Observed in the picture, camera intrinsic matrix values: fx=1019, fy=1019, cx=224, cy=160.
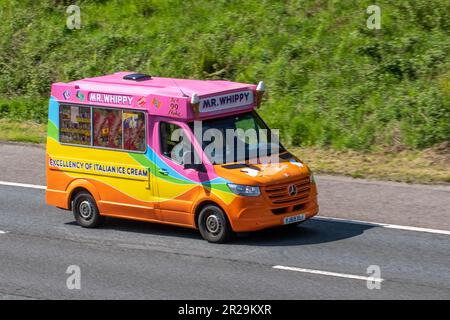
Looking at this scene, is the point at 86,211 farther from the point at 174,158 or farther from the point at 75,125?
the point at 174,158

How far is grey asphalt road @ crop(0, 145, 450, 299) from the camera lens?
13.0 meters

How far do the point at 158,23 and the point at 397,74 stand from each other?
739 cm

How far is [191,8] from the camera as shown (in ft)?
87.6

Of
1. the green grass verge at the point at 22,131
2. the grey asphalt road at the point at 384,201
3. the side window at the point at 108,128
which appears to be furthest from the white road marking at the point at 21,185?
the side window at the point at 108,128

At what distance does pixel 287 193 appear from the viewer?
14977 millimetres

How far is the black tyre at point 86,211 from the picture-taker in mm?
16422

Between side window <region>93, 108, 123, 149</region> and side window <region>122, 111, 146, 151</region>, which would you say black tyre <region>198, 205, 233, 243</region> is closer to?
side window <region>122, 111, 146, 151</region>

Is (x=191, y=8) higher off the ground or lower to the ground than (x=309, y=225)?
higher

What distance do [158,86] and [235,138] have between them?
1.44 metres

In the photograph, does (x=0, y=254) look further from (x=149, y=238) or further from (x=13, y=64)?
(x=13, y=64)

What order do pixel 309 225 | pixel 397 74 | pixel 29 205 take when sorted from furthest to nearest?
pixel 397 74
pixel 29 205
pixel 309 225

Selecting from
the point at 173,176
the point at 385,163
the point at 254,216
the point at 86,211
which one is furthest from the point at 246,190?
the point at 385,163
